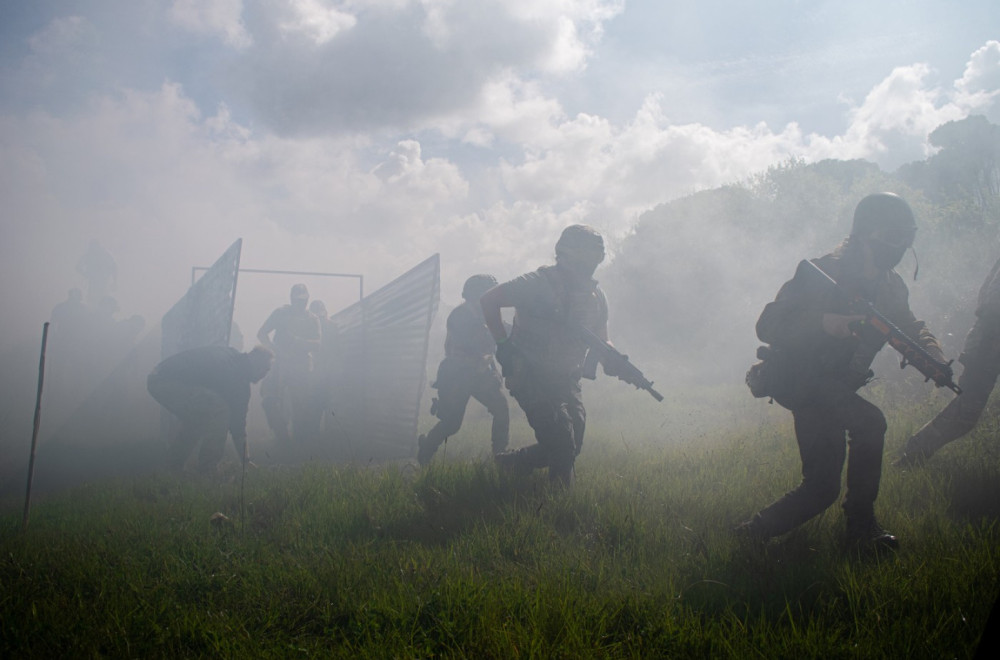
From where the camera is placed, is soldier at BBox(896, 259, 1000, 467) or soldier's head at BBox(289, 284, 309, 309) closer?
soldier at BBox(896, 259, 1000, 467)

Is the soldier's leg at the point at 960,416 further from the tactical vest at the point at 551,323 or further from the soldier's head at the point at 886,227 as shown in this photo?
the tactical vest at the point at 551,323

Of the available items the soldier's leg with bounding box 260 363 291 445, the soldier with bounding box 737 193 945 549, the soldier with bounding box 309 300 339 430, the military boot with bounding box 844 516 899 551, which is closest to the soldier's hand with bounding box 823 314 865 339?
the soldier with bounding box 737 193 945 549

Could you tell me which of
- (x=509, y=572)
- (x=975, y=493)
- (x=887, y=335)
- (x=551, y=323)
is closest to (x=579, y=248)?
(x=551, y=323)

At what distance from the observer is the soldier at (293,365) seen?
27.7 ft

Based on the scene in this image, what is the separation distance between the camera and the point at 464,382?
569cm

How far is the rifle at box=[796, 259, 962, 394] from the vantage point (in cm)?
261

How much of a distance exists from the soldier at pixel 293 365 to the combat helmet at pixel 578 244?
604 centimetres

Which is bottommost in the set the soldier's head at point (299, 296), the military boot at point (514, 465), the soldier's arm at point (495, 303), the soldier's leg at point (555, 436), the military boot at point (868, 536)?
the military boot at point (868, 536)

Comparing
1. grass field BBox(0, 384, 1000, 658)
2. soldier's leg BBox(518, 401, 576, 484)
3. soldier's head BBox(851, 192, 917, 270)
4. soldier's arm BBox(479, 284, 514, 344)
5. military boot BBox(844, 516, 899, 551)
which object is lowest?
grass field BBox(0, 384, 1000, 658)

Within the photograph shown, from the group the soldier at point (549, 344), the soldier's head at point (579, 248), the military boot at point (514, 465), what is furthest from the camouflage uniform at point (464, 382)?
the soldier's head at point (579, 248)

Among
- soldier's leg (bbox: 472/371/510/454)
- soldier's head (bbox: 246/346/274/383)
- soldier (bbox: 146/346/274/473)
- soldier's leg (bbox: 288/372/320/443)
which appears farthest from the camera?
soldier's leg (bbox: 288/372/320/443)

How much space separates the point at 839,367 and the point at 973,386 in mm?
2094

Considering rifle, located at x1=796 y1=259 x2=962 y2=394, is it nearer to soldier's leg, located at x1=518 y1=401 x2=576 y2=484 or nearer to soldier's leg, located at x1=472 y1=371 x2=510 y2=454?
soldier's leg, located at x1=518 y1=401 x2=576 y2=484

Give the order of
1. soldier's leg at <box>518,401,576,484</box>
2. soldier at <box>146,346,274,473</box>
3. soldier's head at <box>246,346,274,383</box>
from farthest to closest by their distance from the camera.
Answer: soldier's head at <box>246,346,274,383</box>
soldier at <box>146,346,274,473</box>
soldier's leg at <box>518,401,576,484</box>
